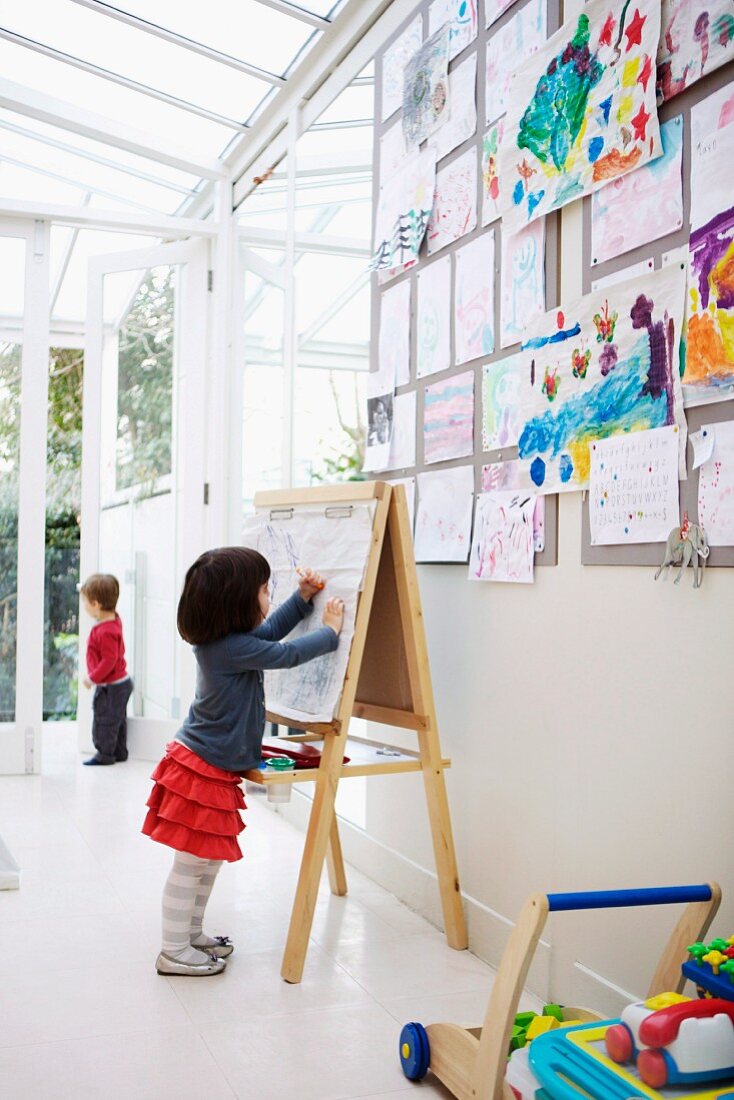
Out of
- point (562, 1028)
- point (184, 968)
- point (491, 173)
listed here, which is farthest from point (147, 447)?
point (562, 1028)

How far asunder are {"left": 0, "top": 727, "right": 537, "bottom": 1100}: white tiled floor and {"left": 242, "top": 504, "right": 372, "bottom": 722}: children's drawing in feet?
1.87

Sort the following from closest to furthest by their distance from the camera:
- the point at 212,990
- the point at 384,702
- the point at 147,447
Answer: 1. the point at 212,990
2. the point at 384,702
3. the point at 147,447

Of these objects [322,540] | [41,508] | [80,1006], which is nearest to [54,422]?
[41,508]

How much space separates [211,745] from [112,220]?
3074mm

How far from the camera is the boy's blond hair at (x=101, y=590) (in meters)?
4.76

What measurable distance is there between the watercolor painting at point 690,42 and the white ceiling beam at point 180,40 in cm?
223

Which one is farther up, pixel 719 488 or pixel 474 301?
pixel 474 301

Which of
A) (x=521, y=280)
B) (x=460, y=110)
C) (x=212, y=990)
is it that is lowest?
(x=212, y=990)

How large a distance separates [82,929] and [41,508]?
2386 millimetres

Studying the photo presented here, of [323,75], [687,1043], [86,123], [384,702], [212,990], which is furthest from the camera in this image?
[86,123]

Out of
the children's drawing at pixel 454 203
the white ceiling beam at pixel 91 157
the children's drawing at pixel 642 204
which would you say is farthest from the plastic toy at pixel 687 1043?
the white ceiling beam at pixel 91 157

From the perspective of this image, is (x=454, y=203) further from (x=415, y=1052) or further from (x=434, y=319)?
(x=415, y=1052)

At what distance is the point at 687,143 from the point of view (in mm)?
1830

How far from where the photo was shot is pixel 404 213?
2.95 m
